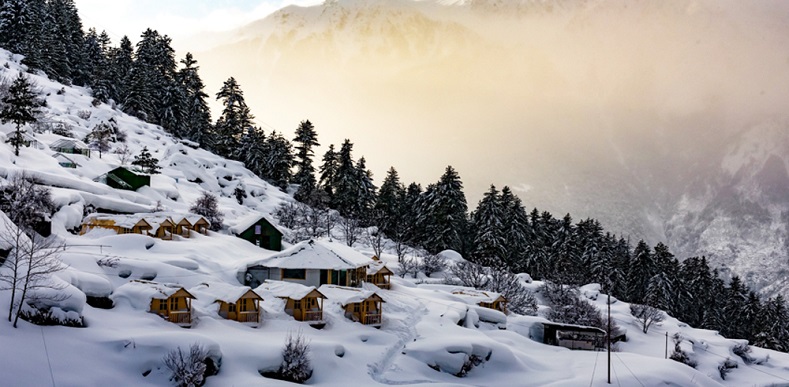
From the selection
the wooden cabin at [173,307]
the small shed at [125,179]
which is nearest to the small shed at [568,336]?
the wooden cabin at [173,307]

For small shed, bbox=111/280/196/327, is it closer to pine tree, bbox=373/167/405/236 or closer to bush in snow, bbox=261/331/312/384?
bush in snow, bbox=261/331/312/384

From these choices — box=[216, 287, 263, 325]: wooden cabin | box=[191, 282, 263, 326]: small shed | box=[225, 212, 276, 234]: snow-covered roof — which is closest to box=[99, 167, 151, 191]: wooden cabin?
box=[225, 212, 276, 234]: snow-covered roof

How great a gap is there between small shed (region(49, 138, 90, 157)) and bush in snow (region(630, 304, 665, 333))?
234ft

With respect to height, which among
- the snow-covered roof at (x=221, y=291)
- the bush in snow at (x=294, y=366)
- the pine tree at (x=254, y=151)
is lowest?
the bush in snow at (x=294, y=366)

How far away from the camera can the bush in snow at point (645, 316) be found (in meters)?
65.8

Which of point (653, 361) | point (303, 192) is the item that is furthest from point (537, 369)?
point (303, 192)

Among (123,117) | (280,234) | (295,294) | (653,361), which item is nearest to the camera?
(295,294)

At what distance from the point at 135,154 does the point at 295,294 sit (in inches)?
2043

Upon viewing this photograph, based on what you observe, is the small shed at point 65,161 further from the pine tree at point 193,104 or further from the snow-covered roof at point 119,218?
the pine tree at point 193,104

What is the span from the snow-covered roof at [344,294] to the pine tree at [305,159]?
47127 millimetres

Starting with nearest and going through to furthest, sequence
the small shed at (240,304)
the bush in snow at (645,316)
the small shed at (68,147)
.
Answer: the small shed at (240,304) < the small shed at (68,147) < the bush in snow at (645,316)

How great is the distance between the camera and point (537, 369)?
40156 millimetres

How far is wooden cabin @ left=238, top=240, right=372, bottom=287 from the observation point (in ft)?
153

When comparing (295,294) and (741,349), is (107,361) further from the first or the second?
(741,349)
